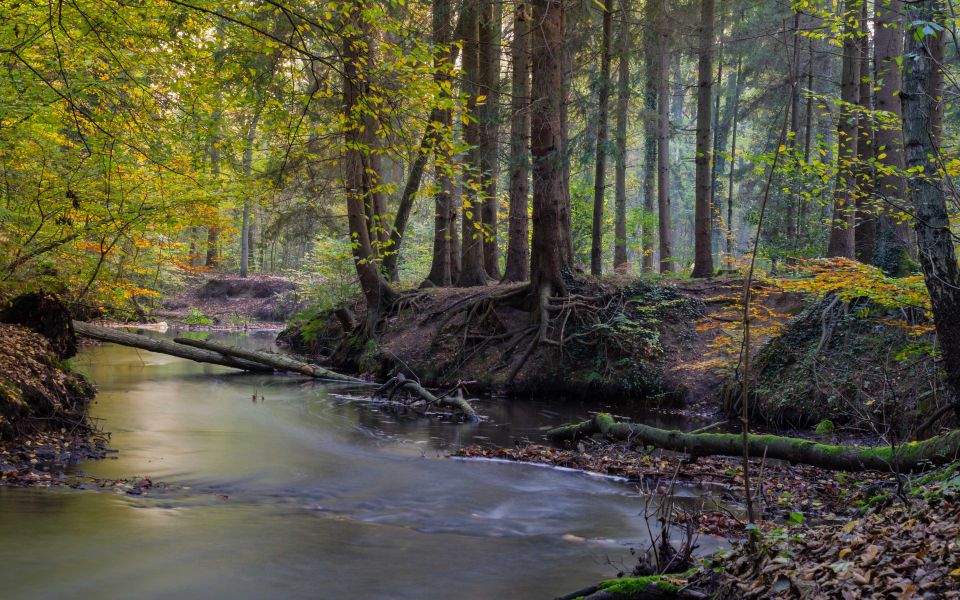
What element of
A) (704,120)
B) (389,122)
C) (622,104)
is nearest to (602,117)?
(622,104)

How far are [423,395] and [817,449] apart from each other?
7856mm

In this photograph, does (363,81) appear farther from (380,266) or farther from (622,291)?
(380,266)

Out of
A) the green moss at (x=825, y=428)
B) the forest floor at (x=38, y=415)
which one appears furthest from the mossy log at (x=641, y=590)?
the green moss at (x=825, y=428)

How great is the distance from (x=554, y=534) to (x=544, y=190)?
28.8 feet

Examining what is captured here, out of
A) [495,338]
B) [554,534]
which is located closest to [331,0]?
[554,534]

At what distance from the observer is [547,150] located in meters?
13.7

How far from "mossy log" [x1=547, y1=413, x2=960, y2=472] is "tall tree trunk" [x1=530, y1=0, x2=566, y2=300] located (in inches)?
258

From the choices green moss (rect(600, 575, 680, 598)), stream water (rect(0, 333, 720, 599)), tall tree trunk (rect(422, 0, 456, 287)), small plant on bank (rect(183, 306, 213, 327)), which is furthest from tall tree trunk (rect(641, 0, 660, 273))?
small plant on bank (rect(183, 306, 213, 327))

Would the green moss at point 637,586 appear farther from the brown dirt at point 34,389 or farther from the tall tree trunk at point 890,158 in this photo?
the tall tree trunk at point 890,158

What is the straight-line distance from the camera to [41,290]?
980 centimetres

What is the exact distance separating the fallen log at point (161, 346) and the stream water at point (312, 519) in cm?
413

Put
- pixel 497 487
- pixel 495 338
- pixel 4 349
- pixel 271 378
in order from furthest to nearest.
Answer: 1. pixel 271 378
2. pixel 495 338
3. pixel 4 349
4. pixel 497 487

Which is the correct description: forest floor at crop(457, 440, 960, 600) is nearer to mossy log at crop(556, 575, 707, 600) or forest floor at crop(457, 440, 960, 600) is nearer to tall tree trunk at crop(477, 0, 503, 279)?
mossy log at crop(556, 575, 707, 600)

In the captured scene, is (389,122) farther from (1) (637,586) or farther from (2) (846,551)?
(2) (846,551)
